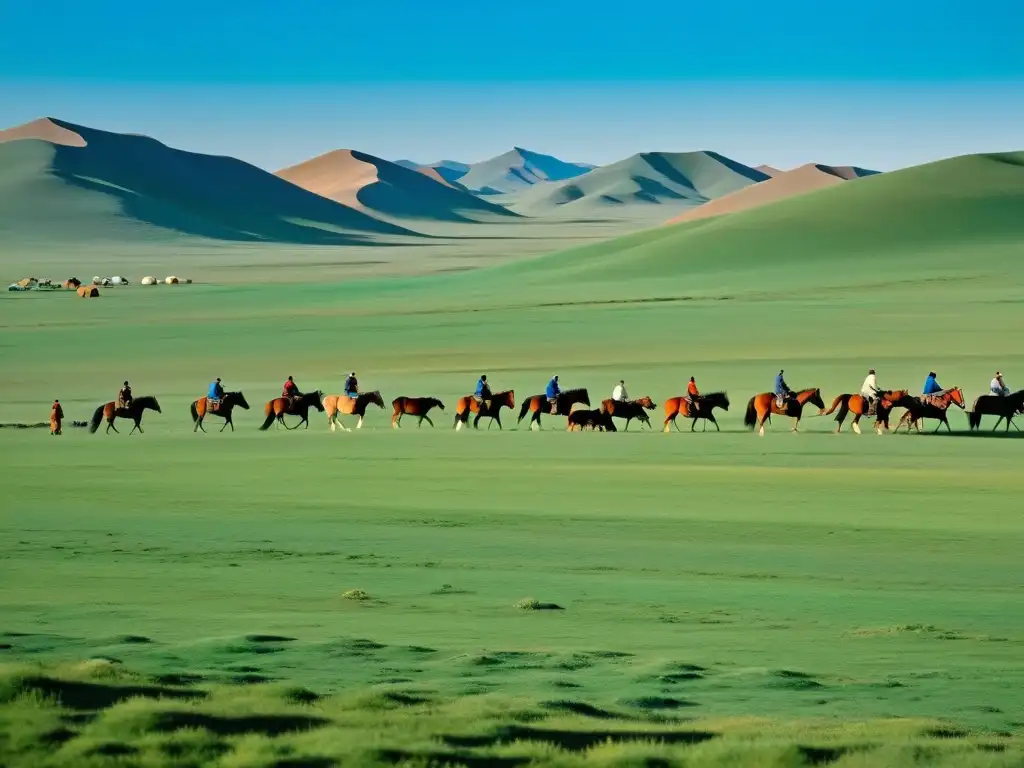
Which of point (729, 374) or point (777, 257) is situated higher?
point (777, 257)

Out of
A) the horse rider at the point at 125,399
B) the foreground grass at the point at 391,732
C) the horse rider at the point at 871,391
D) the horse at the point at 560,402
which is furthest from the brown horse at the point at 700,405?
the foreground grass at the point at 391,732

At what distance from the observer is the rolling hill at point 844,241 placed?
8644 cm

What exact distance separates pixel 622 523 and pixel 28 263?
403ft

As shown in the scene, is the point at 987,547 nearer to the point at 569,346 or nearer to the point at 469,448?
the point at 469,448

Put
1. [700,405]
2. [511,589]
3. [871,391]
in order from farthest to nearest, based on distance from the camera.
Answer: [700,405]
[871,391]
[511,589]

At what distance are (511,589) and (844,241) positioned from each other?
8185 centimetres

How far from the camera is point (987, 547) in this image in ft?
65.5

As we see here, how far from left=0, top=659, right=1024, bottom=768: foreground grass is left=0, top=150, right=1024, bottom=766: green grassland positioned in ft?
0.11

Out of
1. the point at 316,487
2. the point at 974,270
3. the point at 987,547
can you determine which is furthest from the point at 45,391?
the point at 974,270

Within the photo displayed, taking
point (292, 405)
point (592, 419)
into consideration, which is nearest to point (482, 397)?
point (592, 419)

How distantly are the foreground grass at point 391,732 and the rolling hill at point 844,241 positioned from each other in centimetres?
6911

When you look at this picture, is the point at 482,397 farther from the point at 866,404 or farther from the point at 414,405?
the point at 866,404

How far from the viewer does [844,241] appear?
9619 cm

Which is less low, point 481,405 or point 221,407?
point 481,405
